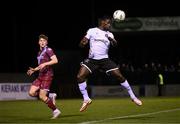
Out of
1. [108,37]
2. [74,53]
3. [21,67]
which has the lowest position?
[21,67]

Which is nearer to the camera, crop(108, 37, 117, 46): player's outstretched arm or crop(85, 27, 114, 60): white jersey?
crop(108, 37, 117, 46): player's outstretched arm

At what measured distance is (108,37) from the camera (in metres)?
15.8

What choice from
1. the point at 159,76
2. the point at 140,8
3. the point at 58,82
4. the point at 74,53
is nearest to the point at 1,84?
the point at 58,82

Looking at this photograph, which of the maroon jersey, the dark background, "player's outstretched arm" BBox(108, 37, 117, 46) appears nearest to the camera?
the maroon jersey

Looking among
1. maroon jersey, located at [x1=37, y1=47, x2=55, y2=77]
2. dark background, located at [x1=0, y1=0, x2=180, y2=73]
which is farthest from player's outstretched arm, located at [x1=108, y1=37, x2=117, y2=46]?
dark background, located at [x1=0, y1=0, x2=180, y2=73]

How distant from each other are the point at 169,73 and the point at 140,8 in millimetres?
17754

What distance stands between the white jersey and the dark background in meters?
29.4

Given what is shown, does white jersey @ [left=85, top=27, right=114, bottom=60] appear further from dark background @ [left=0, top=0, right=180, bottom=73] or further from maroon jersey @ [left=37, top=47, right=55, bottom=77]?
dark background @ [left=0, top=0, right=180, bottom=73]

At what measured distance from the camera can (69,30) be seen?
59.9 meters

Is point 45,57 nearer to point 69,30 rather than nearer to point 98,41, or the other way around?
point 98,41

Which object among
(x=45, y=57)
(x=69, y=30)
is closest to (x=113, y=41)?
(x=45, y=57)

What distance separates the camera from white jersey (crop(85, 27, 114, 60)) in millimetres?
15781

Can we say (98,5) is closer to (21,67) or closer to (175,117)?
(21,67)

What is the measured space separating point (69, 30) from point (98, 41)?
145 ft
